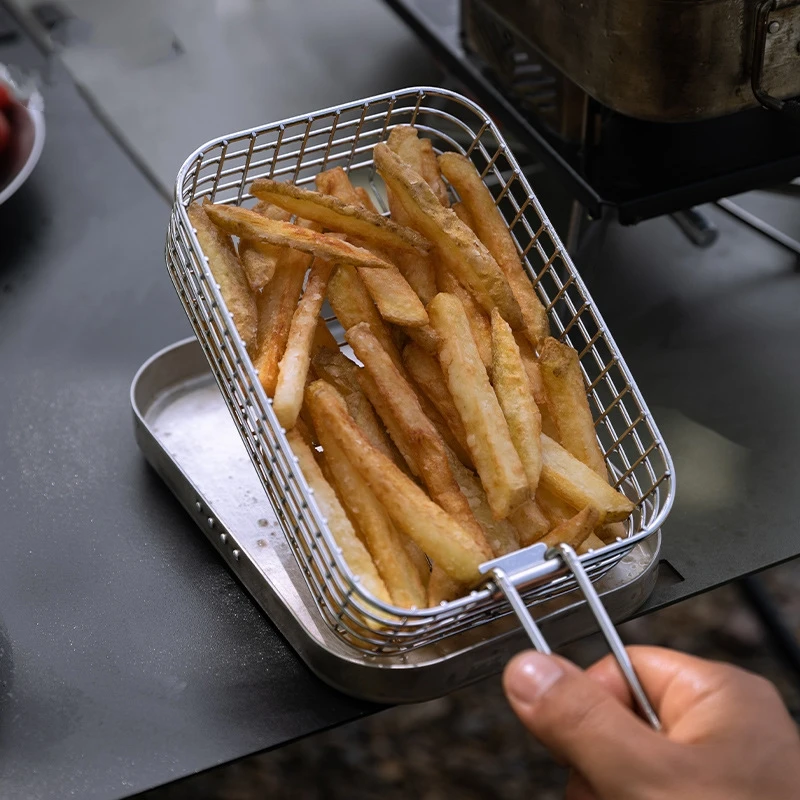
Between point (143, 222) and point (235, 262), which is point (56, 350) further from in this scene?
point (235, 262)

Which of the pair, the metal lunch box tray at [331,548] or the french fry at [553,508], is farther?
the french fry at [553,508]

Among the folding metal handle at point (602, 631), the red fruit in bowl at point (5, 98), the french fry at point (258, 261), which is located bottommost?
the folding metal handle at point (602, 631)

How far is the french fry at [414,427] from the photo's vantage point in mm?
1322

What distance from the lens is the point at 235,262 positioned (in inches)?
57.6

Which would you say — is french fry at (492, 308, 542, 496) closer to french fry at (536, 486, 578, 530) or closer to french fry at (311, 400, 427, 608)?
french fry at (536, 486, 578, 530)

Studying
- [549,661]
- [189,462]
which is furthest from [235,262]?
[549,661]

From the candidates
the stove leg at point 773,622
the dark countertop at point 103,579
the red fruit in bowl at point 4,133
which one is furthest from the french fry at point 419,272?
the stove leg at point 773,622

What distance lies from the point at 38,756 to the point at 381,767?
1.50 metres

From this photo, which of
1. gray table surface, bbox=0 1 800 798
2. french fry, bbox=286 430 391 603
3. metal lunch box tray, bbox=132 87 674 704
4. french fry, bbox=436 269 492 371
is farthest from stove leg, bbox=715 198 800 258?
french fry, bbox=286 430 391 603

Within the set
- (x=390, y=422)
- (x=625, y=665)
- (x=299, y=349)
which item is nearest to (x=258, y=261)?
(x=299, y=349)

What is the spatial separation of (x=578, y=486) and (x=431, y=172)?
0.58 m

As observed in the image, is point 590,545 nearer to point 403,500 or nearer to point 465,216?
point 403,500

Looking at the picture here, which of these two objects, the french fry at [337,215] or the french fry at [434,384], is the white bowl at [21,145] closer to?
the french fry at [337,215]

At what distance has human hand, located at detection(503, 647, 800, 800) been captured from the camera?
3.27ft
